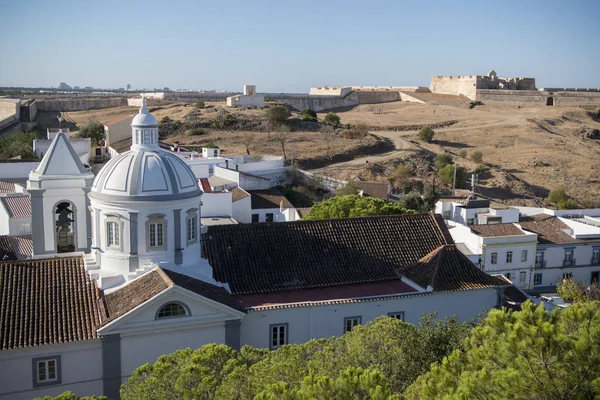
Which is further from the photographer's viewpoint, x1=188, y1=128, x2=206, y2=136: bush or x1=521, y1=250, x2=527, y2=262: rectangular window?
x1=188, y1=128, x2=206, y2=136: bush

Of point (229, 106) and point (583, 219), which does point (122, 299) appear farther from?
point (229, 106)

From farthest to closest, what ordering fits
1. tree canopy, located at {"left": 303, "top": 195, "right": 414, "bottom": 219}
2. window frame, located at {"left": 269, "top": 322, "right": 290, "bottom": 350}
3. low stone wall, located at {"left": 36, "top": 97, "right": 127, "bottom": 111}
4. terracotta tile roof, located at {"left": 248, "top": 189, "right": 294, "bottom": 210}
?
1. low stone wall, located at {"left": 36, "top": 97, "right": 127, "bottom": 111}
2. terracotta tile roof, located at {"left": 248, "top": 189, "right": 294, "bottom": 210}
3. tree canopy, located at {"left": 303, "top": 195, "right": 414, "bottom": 219}
4. window frame, located at {"left": 269, "top": 322, "right": 290, "bottom": 350}

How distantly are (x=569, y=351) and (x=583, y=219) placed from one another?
29.7 m

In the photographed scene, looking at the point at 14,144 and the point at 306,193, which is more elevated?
the point at 14,144

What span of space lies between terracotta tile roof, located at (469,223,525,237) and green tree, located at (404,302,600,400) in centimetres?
2069

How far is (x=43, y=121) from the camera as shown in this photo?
7475 centimetres

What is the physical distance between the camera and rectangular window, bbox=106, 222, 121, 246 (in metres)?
17.1

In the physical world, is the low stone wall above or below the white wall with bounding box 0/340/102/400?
above

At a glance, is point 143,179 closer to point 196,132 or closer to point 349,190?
point 349,190

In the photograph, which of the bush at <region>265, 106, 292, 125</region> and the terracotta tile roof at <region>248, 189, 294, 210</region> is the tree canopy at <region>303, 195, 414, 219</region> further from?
the bush at <region>265, 106, 292, 125</region>

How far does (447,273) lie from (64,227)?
12.5m

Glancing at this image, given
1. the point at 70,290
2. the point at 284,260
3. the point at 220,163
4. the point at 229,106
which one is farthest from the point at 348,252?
the point at 229,106

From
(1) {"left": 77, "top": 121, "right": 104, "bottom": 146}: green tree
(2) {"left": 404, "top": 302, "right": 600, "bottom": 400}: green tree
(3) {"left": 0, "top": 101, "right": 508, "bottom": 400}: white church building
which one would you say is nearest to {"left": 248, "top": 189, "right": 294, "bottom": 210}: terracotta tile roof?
(3) {"left": 0, "top": 101, "right": 508, "bottom": 400}: white church building

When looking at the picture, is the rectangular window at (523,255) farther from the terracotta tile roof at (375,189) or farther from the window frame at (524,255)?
the terracotta tile roof at (375,189)
